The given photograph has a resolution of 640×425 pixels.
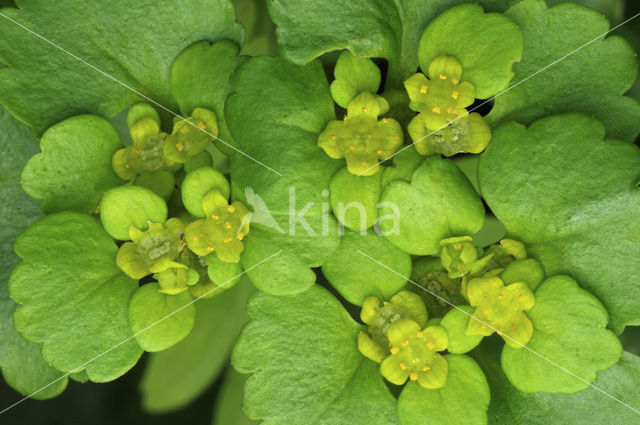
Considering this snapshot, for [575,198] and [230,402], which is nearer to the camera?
[575,198]

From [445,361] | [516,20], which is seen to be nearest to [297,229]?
[445,361]

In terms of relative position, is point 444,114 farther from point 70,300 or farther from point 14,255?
point 14,255

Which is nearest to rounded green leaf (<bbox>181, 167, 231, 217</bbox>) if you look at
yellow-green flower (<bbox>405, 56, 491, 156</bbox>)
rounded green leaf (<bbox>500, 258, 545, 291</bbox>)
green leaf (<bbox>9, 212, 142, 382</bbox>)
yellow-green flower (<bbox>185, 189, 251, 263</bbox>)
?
yellow-green flower (<bbox>185, 189, 251, 263</bbox>)

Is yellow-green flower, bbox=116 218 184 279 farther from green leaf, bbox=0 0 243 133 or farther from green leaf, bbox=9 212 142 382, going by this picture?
green leaf, bbox=0 0 243 133

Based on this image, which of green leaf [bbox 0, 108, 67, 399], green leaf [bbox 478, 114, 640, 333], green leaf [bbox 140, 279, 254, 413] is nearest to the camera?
green leaf [bbox 478, 114, 640, 333]

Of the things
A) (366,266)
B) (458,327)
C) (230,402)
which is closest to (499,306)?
(458,327)

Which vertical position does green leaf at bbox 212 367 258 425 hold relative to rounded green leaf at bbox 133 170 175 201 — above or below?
below
